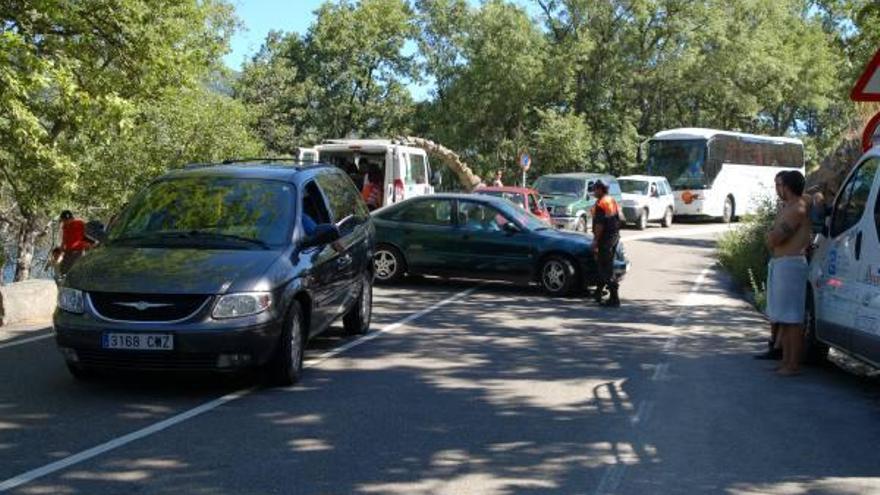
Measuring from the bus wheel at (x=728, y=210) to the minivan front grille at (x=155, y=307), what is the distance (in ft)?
114

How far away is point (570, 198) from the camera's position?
28.8m

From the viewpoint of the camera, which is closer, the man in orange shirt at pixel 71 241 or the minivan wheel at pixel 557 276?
the minivan wheel at pixel 557 276

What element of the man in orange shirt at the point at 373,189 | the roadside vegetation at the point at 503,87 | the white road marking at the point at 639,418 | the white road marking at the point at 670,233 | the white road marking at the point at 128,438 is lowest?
the white road marking at the point at 639,418

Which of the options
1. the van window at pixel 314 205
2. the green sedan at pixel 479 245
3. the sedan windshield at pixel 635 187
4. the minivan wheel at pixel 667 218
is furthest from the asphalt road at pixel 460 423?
the minivan wheel at pixel 667 218

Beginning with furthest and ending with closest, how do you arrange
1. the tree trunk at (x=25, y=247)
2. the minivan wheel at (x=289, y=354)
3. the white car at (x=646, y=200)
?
the white car at (x=646, y=200) < the tree trunk at (x=25, y=247) < the minivan wheel at (x=289, y=354)

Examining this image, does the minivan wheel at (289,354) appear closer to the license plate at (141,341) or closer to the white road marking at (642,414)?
the license plate at (141,341)

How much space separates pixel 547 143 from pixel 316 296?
37887 mm

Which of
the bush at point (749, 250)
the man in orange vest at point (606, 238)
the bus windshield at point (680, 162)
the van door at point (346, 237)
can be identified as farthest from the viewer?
the bus windshield at point (680, 162)

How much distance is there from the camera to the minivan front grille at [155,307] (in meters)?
6.95

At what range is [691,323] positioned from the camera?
12578mm

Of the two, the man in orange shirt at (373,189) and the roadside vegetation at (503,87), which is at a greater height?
the roadside vegetation at (503,87)

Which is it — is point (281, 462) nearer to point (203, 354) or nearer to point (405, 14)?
point (203, 354)

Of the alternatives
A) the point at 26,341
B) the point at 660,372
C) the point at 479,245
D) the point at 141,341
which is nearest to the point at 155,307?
the point at 141,341

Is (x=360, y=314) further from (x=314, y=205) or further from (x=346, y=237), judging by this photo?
(x=314, y=205)
